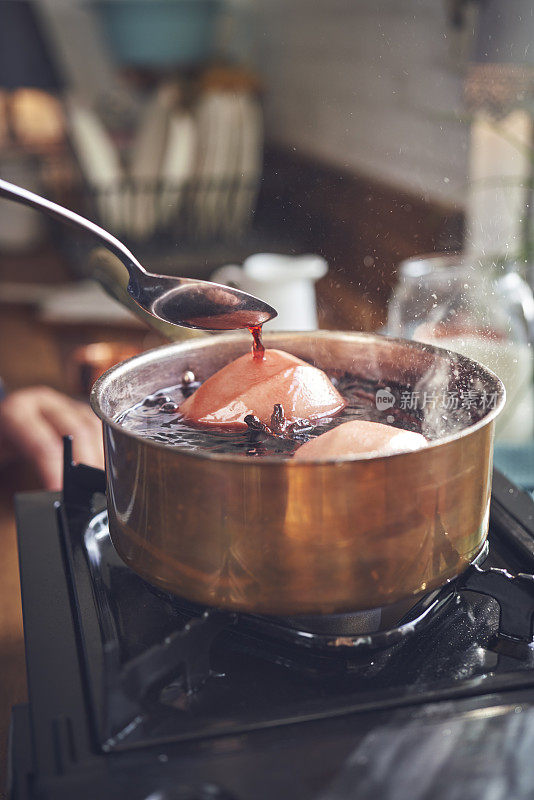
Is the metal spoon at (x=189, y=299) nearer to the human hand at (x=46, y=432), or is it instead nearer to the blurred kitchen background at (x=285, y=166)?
the blurred kitchen background at (x=285, y=166)

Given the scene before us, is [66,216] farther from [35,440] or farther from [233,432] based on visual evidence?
[35,440]

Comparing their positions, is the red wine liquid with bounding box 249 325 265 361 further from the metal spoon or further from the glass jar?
the glass jar

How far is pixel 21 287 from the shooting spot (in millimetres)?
3018

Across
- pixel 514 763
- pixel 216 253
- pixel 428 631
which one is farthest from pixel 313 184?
pixel 216 253

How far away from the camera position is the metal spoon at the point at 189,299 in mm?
719

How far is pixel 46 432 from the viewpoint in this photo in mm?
1296

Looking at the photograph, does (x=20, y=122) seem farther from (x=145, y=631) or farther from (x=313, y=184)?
(x=145, y=631)

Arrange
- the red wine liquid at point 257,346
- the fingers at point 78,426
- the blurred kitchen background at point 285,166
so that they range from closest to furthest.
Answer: the red wine liquid at point 257,346
the blurred kitchen background at point 285,166
the fingers at point 78,426

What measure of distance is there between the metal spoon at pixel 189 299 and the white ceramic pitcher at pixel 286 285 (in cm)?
78

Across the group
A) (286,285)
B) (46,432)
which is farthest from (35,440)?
(286,285)

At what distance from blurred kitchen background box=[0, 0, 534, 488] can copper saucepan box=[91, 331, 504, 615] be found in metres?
0.28

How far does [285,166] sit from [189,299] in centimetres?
26

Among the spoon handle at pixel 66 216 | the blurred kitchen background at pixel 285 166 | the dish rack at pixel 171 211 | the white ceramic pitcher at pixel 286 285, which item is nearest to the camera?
the spoon handle at pixel 66 216

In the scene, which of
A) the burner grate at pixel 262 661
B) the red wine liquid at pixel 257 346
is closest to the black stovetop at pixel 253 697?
the burner grate at pixel 262 661
